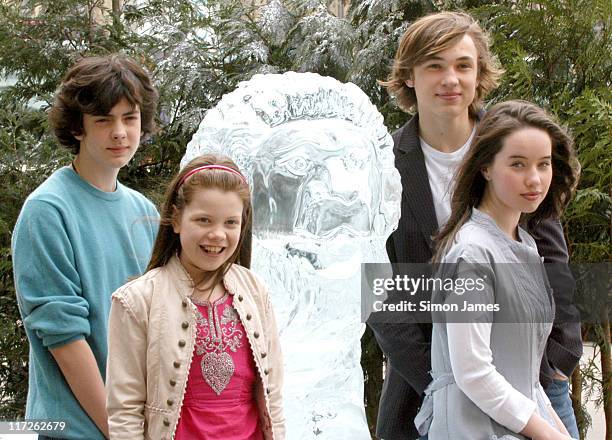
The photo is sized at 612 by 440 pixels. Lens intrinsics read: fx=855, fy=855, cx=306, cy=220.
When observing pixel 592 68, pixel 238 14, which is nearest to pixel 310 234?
pixel 592 68

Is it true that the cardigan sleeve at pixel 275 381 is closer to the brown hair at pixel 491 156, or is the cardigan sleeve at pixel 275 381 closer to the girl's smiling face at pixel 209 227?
the girl's smiling face at pixel 209 227

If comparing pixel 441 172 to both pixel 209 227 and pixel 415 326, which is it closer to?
pixel 415 326

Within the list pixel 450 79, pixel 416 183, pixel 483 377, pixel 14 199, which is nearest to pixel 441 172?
pixel 416 183

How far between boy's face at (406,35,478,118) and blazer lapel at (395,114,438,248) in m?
0.09

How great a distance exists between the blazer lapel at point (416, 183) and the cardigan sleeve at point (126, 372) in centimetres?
70

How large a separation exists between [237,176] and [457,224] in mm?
453

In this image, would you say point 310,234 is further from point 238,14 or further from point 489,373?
point 238,14

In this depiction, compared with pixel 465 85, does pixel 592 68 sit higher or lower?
higher

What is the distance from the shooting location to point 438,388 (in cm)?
160

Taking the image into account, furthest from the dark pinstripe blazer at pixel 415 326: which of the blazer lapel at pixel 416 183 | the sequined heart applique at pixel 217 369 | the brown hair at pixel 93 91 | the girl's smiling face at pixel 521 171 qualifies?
the brown hair at pixel 93 91

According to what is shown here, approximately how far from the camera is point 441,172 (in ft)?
6.18

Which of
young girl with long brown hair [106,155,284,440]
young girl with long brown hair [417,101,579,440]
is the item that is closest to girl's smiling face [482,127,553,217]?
young girl with long brown hair [417,101,579,440]

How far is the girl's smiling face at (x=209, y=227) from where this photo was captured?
4.75 feet

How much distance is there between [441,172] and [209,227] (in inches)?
25.3
